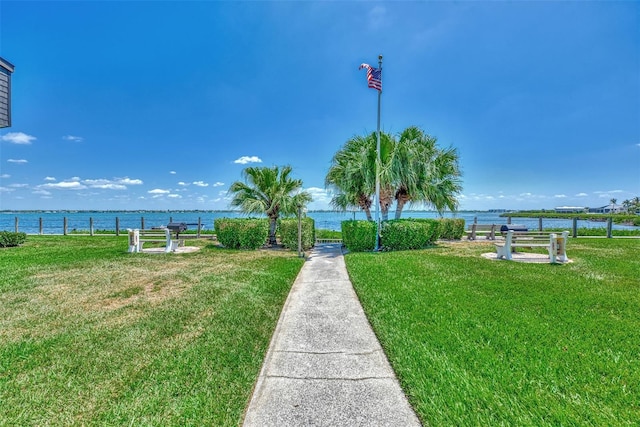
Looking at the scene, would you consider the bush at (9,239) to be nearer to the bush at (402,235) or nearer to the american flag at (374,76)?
the bush at (402,235)

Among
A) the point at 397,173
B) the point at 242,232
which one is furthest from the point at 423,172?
the point at 242,232

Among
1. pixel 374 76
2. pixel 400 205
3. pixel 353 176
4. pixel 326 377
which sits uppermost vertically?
pixel 374 76

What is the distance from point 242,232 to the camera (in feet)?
36.8

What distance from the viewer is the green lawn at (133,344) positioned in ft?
7.50

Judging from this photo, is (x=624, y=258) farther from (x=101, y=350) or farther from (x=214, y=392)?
(x=101, y=350)

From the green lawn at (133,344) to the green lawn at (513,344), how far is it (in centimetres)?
161

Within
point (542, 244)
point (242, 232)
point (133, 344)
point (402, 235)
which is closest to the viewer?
point (133, 344)

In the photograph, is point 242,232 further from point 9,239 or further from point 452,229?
point 452,229

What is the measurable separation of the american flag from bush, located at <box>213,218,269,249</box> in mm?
6448

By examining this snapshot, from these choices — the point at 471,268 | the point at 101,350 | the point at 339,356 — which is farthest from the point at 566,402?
the point at 471,268

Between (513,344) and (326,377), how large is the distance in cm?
210

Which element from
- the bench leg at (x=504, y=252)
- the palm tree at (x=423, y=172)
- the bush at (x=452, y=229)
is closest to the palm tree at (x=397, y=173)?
the palm tree at (x=423, y=172)

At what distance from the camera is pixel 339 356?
123 inches

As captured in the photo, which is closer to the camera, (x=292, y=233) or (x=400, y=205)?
(x=292, y=233)
